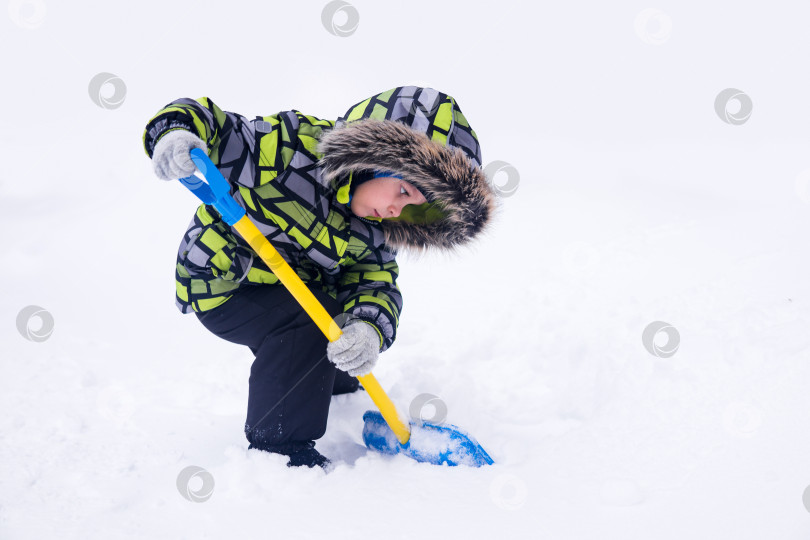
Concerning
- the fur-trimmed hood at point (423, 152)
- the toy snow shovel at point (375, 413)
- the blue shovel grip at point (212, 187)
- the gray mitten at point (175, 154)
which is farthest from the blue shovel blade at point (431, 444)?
the gray mitten at point (175, 154)

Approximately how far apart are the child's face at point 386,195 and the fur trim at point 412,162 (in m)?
0.04

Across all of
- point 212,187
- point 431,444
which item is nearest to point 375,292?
point 431,444

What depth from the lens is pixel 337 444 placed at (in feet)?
5.81

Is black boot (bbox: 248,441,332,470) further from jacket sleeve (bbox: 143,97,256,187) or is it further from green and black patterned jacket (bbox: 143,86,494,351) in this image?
jacket sleeve (bbox: 143,97,256,187)

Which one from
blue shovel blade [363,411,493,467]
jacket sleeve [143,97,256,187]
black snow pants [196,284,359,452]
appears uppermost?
jacket sleeve [143,97,256,187]

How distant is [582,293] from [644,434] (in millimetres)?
914

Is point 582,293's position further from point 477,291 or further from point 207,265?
point 207,265

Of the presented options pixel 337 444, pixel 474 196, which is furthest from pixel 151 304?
pixel 474 196

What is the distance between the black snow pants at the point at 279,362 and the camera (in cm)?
155

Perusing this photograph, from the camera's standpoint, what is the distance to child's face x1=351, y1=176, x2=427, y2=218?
1.46 metres

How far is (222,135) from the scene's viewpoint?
142cm

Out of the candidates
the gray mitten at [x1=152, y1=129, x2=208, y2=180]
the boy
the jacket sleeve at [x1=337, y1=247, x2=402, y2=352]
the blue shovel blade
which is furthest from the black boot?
the gray mitten at [x1=152, y1=129, x2=208, y2=180]

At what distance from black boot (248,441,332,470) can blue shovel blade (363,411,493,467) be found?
21 cm

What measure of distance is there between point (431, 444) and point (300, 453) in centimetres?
38
